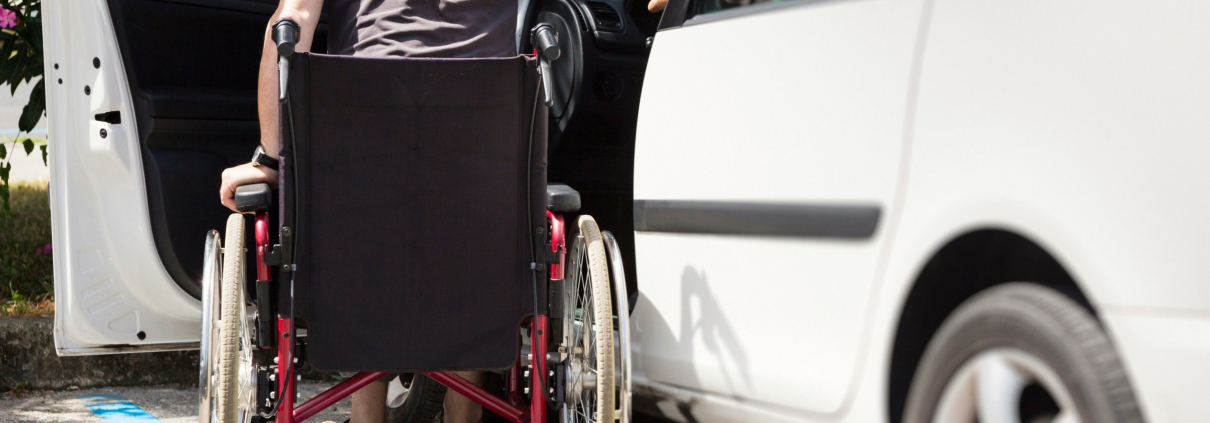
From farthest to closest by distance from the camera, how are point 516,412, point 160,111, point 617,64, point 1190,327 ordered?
point 617,64 → point 160,111 → point 516,412 → point 1190,327

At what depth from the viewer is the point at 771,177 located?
1.96 metres

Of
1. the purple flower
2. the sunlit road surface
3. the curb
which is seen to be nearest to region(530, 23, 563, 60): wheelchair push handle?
the sunlit road surface

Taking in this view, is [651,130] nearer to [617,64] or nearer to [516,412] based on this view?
[516,412]

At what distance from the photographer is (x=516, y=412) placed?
2633 millimetres

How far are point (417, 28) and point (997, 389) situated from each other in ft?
5.05

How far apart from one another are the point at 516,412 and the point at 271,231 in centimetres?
72

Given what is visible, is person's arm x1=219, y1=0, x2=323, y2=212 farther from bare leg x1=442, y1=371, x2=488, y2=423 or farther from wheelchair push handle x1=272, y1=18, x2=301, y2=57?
bare leg x1=442, y1=371, x2=488, y2=423

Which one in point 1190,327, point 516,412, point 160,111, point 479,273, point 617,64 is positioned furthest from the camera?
point 617,64

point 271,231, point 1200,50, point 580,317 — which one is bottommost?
point 580,317

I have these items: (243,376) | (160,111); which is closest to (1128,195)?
(243,376)

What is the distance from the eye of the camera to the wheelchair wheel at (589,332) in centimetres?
229

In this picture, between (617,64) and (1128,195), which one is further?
(617,64)

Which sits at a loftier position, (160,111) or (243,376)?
(160,111)

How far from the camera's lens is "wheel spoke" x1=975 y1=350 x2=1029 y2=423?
54.0 inches
